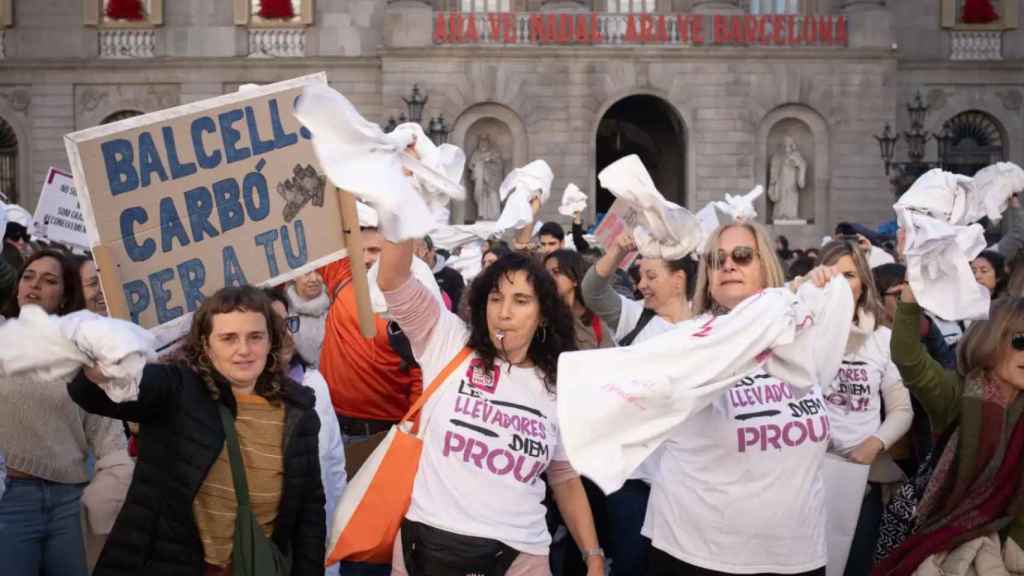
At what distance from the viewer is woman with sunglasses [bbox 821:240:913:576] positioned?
221 inches

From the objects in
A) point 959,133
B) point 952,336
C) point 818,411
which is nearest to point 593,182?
point 959,133

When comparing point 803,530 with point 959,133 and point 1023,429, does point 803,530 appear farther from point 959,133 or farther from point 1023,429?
point 959,133

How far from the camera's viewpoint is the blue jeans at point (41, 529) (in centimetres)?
437

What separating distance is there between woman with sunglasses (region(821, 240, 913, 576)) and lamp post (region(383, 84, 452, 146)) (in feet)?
56.9

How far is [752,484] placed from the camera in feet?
13.5

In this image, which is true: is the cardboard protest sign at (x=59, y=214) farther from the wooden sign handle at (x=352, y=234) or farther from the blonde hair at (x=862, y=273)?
the blonde hair at (x=862, y=273)

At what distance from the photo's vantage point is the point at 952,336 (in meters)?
7.07

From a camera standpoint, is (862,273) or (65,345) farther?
(862,273)

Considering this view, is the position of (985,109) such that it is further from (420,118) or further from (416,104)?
(416,104)

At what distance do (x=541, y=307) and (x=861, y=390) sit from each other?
2.10 m

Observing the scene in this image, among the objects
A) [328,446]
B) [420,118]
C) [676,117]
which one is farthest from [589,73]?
[328,446]

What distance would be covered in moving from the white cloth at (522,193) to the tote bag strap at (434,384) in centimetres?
507

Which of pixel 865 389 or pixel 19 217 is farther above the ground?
pixel 19 217

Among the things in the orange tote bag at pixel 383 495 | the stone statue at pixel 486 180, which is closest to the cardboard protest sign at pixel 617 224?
the orange tote bag at pixel 383 495
